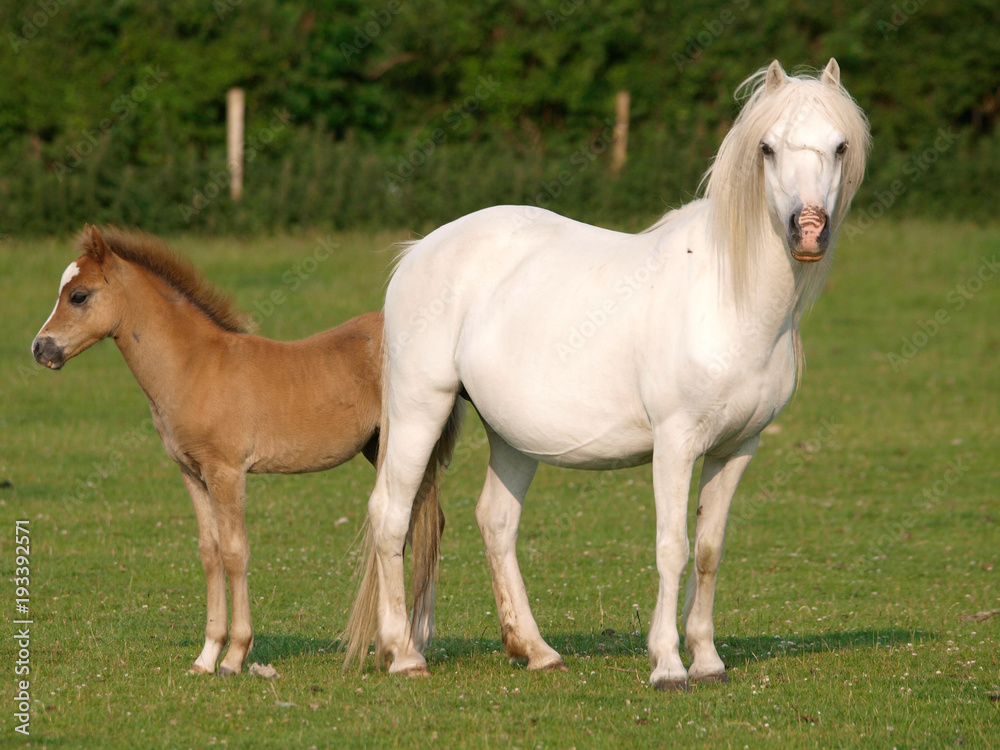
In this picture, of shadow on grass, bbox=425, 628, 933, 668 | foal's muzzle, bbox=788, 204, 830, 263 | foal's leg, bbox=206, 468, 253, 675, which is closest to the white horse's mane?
foal's muzzle, bbox=788, 204, 830, 263

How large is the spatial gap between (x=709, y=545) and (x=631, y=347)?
1081 millimetres

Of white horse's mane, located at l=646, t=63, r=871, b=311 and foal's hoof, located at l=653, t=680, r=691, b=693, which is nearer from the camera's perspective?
white horse's mane, located at l=646, t=63, r=871, b=311

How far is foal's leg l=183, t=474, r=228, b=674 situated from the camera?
6.27 m

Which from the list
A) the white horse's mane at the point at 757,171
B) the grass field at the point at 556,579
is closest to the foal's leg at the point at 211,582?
the grass field at the point at 556,579

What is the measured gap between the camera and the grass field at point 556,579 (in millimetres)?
5418

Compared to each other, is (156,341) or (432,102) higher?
(156,341)

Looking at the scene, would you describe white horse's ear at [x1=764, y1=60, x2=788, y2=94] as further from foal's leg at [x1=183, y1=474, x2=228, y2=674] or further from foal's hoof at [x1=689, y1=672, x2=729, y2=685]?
foal's leg at [x1=183, y1=474, x2=228, y2=674]

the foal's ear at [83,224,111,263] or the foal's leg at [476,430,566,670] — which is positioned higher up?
the foal's ear at [83,224,111,263]

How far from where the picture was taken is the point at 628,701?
5641 millimetres

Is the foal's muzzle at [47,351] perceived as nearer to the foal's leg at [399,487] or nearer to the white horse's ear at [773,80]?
the foal's leg at [399,487]

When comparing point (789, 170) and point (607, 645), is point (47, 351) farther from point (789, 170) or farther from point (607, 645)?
point (789, 170)

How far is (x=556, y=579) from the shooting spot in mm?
9328

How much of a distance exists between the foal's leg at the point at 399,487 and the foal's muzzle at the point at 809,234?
2.24 metres

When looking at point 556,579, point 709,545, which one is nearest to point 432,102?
point 556,579
